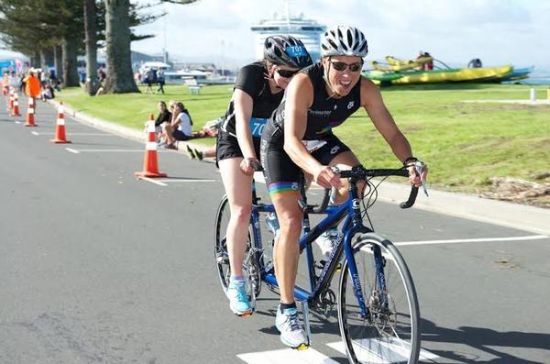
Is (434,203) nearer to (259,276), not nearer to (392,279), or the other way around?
(259,276)

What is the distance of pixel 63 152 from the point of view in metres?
18.3

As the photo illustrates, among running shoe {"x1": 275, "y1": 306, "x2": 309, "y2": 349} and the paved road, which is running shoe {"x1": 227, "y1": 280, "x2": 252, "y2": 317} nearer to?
the paved road

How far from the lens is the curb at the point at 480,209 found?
30.9ft

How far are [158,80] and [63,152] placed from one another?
1220 inches

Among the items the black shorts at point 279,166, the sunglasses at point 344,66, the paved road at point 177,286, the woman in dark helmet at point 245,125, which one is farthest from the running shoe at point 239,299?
the sunglasses at point 344,66

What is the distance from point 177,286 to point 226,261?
0.61 meters

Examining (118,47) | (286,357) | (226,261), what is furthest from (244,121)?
(118,47)

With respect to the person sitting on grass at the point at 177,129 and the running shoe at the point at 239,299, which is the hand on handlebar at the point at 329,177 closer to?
the running shoe at the point at 239,299

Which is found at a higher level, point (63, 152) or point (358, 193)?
point (358, 193)

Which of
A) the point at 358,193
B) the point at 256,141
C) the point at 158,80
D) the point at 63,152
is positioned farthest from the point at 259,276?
the point at 158,80

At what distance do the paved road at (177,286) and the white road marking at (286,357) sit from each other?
12 millimetres

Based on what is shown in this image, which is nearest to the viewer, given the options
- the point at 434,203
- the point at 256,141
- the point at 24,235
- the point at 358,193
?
the point at 358,193

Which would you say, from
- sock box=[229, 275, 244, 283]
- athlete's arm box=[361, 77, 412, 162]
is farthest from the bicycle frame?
athlete's arm box=[361, 77, 412, 162]

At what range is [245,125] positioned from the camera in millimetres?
5352
